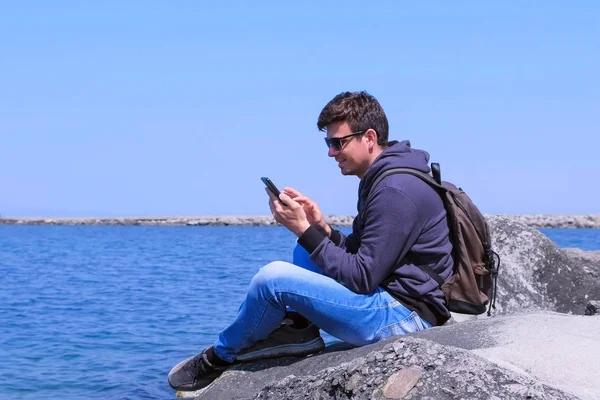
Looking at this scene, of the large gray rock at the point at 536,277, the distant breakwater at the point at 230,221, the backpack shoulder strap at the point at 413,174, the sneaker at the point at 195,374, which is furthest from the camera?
the distant breakwater at the point at 230,221

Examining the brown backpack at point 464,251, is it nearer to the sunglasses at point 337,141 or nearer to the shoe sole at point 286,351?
the sunglasses at point 337,141

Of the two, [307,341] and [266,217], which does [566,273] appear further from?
[266,217]

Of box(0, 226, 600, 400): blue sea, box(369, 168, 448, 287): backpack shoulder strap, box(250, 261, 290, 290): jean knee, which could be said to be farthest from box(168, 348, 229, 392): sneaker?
box(0, 226, 600, 400): blue sea

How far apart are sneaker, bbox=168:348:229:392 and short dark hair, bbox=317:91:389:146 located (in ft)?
5.63

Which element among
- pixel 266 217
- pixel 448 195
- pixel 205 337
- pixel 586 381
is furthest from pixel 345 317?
pixel 266 217

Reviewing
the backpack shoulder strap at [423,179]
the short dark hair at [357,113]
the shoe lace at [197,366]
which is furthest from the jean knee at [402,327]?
the shoe lace at [197,366]

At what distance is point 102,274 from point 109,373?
49.7 ft

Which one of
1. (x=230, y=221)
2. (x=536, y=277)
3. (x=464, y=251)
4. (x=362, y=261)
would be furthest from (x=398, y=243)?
(x=230, y=221)

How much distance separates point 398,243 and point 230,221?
3087 inches

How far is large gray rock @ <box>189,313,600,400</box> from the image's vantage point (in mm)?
3443

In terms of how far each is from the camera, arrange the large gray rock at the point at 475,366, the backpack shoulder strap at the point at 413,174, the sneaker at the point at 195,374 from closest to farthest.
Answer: the large gray rock at the point at 475,366, the backpack shoulder strap at the point at 413,174, the sneaker at the point at 195,374

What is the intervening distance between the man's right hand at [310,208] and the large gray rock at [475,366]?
2.76ft

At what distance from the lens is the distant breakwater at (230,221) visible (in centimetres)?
7175

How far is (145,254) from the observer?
3516 cm
